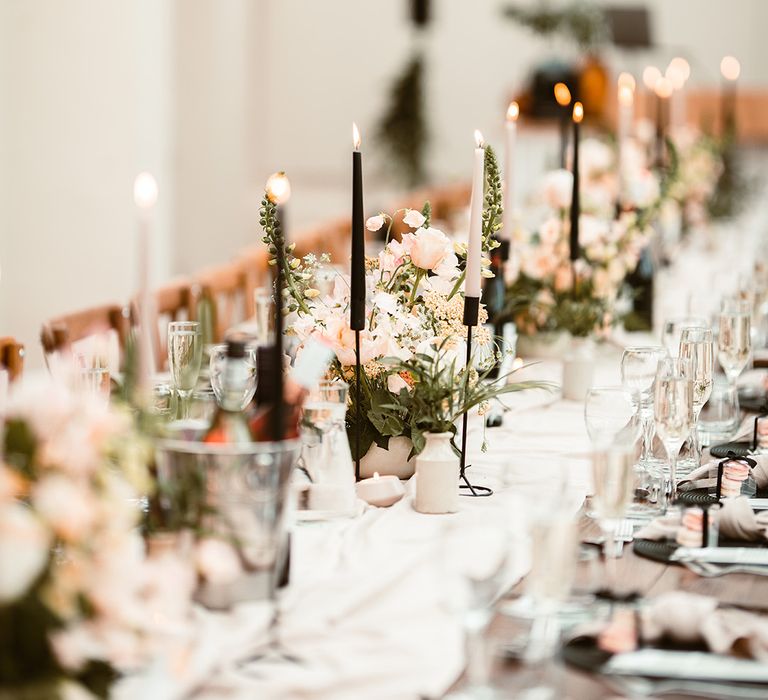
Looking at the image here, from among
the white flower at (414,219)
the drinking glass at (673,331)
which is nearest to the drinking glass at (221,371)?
the white flower at (414,219)

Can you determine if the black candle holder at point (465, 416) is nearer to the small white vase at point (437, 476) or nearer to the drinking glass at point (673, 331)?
the small white vase at point (437, 476)

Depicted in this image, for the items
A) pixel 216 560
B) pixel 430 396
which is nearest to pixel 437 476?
pixel 430 396

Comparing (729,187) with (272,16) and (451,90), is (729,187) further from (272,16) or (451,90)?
(272,16)

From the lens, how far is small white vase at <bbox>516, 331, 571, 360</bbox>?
10.5ft

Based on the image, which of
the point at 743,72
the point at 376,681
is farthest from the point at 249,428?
the point at 743,72

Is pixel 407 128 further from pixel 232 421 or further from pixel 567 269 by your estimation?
pixel 232 421

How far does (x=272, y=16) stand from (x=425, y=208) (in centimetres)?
876

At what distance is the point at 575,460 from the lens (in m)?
2.31

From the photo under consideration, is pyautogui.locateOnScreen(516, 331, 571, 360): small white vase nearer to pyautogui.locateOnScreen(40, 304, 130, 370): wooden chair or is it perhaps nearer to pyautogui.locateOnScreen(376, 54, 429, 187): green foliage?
pyautogui.locateOnScreen(40, 304, 130, 370): wooden chair

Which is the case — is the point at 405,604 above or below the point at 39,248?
below

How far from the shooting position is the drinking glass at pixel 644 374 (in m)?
2.09

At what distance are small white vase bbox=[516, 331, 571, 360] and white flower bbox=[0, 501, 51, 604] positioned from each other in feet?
7.25

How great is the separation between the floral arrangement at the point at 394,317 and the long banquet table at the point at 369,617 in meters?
0.17

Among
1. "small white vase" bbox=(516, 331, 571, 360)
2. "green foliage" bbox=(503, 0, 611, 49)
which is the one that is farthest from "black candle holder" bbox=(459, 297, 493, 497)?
"green foliage" bbox=(503, 0, 611, 49)
